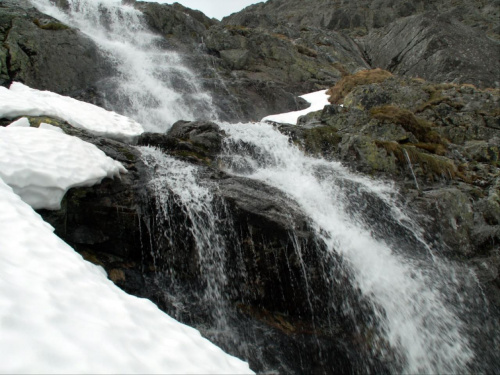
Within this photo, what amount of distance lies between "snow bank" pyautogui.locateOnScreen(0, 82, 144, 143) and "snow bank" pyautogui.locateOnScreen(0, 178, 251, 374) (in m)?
5.85

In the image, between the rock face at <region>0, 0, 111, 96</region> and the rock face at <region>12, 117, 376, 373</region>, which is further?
the rock face at <region>0, 0, 111, 96</region>

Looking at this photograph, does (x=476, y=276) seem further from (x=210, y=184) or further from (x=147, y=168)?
(x=147, y=168)

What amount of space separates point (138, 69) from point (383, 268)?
16.4m

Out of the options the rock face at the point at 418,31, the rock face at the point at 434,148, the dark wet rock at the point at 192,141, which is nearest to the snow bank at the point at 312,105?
the rock face at the point at 434,148

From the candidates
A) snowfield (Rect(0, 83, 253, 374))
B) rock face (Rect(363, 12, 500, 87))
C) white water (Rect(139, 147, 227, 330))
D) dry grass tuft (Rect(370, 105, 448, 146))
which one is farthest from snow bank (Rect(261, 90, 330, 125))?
snowfield (Rect(0, 83, 253, 374))

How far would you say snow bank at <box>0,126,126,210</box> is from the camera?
177 inches

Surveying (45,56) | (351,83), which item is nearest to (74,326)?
(45,56)

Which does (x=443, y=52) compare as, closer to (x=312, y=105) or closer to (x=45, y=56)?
(x=312, y=105)

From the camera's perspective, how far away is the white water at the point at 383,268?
564cm

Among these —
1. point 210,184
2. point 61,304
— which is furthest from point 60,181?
point 61,304

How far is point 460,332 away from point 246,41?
23.2 metres

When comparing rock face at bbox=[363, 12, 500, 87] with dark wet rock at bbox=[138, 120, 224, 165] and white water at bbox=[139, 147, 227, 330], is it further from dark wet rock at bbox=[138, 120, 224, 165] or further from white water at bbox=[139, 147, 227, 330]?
white water at bbox=[139, 147, 227, 330]

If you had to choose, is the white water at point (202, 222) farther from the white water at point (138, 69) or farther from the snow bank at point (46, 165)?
the white water at point (138, 69)

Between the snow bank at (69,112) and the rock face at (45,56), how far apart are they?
3.97 metres
